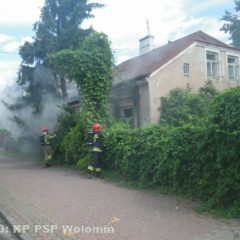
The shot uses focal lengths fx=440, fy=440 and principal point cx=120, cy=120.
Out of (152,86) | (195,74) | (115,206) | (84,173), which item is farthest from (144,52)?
(115,206)

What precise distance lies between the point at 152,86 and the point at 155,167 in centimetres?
952

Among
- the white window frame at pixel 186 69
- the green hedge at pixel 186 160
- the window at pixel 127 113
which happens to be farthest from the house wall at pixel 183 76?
the green hedge at pixel 186 160

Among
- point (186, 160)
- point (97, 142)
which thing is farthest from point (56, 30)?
point (186, 160)

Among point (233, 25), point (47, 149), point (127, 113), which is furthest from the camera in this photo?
point (233, 25)

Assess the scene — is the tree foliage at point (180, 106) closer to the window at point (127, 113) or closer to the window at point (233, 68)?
the window at point (127, 113)

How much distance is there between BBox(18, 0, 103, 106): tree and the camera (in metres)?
22.1

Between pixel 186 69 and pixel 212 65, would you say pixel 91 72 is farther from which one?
pixel 212 65

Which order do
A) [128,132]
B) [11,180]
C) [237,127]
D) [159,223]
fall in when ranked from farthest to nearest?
[11,180], [128,132], [237,127], [159,223]

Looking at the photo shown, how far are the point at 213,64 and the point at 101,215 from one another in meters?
16.6

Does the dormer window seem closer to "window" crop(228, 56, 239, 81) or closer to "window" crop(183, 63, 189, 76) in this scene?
"window" crop(228, 56, 239, 81)

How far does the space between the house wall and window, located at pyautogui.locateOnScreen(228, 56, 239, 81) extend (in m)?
0.38

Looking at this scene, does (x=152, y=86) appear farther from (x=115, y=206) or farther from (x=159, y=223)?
(x=159, y=223)

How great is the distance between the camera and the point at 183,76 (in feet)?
70.8

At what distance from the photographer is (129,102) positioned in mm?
21297
